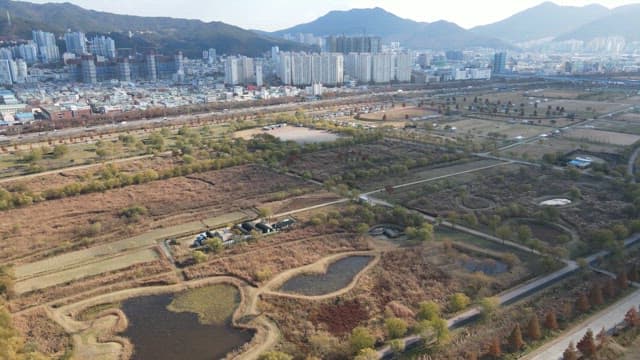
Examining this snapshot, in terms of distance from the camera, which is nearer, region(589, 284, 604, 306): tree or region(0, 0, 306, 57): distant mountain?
region(589, 284, 604, 306): tree

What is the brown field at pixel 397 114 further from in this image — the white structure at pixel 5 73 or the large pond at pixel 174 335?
the white structure at pixel 5 73

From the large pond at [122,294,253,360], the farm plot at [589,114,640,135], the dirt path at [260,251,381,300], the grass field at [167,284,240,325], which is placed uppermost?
the farm plot at [589,114,640,135]

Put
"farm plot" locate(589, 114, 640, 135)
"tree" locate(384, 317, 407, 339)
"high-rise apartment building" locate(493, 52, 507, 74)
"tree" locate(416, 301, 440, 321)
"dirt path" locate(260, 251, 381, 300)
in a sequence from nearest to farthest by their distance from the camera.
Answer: "tree" locate(384, 317, 407, 339)
"tree" locate(416, 301, 440, 321)
"dirt path" locate(260, 251, 381, 300)
"farm plot" locate(589, 114, 640, 135)
"high-rise apartment building" locate(493, 52, 507, 74)

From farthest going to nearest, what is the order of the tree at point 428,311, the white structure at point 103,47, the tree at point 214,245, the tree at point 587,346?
the white structure at point 103,47 < the tree at point 214,245 < the tree at point 428,311 < the tree at point 587,346

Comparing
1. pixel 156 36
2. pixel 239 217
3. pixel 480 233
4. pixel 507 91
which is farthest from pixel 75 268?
pixel 156 36

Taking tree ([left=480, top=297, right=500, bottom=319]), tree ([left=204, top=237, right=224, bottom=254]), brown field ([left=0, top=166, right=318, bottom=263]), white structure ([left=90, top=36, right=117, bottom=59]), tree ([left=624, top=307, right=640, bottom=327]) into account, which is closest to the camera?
tree ([left=624, top=307, right=640, bottom=327])

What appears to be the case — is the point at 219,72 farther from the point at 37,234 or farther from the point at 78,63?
the point at 37,234

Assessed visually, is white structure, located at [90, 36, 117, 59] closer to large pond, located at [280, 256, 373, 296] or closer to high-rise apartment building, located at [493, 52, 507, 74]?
high-rise apartment building, located at [493, 52, 507, 74]

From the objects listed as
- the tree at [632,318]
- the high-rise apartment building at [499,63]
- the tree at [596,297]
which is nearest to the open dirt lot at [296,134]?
the tree at [596,297]

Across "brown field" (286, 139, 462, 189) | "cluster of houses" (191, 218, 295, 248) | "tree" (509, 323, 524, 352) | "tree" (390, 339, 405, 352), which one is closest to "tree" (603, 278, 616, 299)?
"tree" (509, 323, 524, 352)
